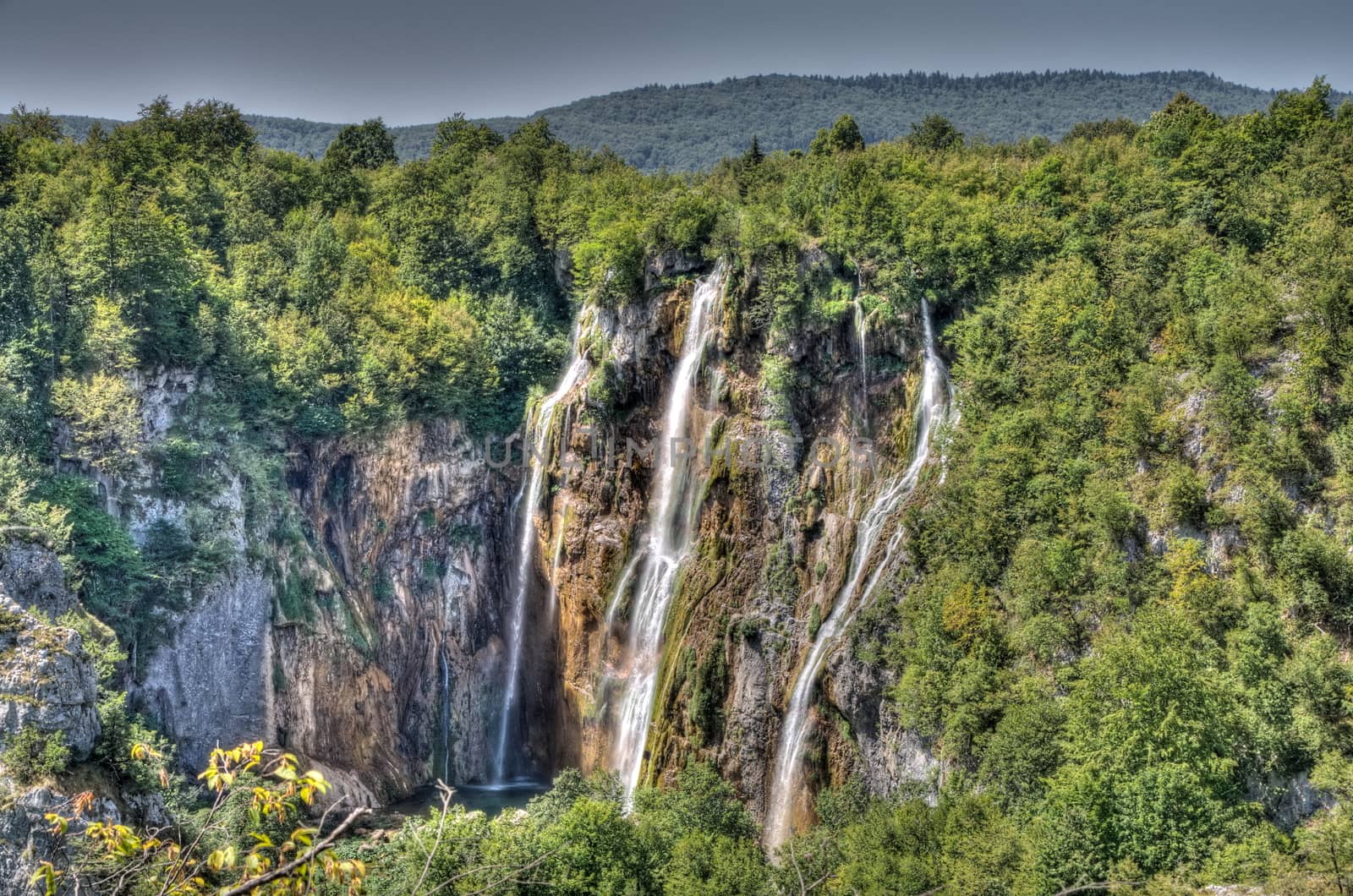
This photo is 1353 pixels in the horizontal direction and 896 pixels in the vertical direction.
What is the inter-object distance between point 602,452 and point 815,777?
1434cm

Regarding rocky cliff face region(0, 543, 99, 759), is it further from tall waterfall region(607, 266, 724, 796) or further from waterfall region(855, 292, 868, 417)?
waterfall region(855, 292, 868, 417)

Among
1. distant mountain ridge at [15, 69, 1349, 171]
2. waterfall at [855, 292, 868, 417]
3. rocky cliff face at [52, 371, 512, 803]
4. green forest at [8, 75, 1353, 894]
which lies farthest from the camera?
distant mountain ridge at [15, 69, 1349, 171]

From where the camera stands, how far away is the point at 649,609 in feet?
120

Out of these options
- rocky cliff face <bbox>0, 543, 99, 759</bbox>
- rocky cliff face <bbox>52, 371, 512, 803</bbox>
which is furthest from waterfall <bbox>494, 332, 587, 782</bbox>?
rocky cliff face <bbox>0, 543, 99, 759</bbox>

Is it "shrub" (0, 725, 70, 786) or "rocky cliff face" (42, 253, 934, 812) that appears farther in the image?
"rocky cliff face" (42, 253, 934, 812)

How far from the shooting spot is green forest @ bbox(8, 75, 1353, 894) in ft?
70.3

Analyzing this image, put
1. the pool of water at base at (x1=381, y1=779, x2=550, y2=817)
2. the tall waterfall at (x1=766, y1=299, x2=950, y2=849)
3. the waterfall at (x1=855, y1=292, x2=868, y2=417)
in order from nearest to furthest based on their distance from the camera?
the tall waterfall at (x1=766, y1=299, x2=950, y2=849), the waterfall at (x1=855, y1=292, x2=868, y2=417), the pool of water at base at (x1=381, y1=779, x2=550, y2=817)

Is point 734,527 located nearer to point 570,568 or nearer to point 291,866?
point 570,568

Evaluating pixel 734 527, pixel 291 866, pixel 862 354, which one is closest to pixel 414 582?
pixel 734 527

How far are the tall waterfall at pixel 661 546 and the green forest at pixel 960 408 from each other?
9.05ft

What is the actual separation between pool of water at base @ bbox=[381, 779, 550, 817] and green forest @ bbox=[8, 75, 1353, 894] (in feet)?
16.8

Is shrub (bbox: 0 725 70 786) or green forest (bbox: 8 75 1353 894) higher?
green forest (bbox: 8 75 1353 894)

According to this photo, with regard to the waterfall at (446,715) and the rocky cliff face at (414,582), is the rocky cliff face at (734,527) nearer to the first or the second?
the rocky cliff face at (414,582)

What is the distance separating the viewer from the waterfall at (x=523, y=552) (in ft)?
138
